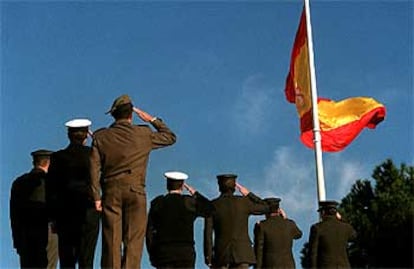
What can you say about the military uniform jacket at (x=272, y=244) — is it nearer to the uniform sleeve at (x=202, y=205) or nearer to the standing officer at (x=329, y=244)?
the standing officer at (x=329, y=244)

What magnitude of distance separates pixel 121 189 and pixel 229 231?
6.17ft

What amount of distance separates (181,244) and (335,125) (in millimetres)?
10773

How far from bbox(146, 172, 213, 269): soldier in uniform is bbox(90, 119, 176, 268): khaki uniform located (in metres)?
0.33

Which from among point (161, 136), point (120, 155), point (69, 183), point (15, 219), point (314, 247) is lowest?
point (314, 247)


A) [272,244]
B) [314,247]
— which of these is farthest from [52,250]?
[314,247]

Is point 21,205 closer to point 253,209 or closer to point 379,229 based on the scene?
point 253,209

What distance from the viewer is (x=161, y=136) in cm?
933

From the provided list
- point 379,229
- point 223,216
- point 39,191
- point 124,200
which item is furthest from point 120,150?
point 379,229

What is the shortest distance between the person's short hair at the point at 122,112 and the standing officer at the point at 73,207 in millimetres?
484

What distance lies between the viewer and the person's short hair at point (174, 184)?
31.1 ft

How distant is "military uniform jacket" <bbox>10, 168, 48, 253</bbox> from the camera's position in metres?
9.50

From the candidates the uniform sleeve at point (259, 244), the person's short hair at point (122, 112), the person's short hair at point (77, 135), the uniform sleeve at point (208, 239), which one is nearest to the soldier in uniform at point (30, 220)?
the person's short hair at point (77, 135)

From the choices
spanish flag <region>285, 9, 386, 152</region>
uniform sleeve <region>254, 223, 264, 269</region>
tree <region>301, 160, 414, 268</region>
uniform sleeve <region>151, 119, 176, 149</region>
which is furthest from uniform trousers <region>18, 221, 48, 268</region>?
tree <region>301, 160, 414, 268</region>

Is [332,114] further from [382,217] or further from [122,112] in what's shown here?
[122,112]
